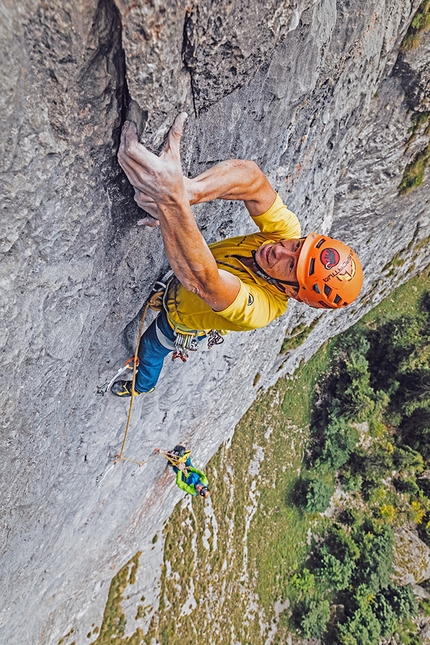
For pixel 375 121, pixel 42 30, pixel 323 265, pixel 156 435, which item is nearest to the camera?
pixel 42 30

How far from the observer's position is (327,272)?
3906mm

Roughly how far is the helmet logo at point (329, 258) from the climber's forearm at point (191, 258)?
859 mm

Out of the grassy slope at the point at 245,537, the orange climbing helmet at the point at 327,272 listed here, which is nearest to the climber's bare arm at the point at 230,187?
the orange climbing helmet at the point at 327,272

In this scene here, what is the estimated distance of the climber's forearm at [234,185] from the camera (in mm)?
3345

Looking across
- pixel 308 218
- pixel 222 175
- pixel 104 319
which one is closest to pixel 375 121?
pixel 308 218

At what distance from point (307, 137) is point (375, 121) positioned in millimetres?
3597

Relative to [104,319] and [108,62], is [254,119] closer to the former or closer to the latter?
[108,62]

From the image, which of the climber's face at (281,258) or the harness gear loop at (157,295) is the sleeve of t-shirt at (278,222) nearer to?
the climber's face at (281,258)

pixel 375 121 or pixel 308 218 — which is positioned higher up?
pixel 375 121

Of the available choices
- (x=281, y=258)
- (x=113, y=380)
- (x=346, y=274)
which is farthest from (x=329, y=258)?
(x=113, y=380)

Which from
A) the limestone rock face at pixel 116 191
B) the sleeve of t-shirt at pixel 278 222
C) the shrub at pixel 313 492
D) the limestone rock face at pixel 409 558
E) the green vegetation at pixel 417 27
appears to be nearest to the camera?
the limestone rock face at pixel 116 191

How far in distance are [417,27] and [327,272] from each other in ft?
21.1

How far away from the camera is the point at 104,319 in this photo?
4.53 m

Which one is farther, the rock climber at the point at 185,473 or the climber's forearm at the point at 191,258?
the rock climber at the point at 185,473
